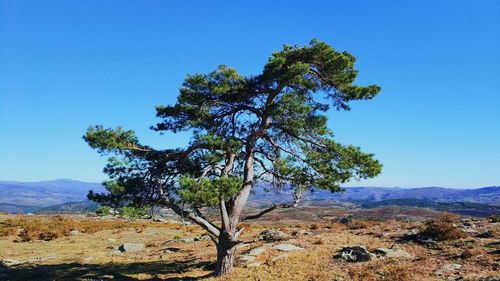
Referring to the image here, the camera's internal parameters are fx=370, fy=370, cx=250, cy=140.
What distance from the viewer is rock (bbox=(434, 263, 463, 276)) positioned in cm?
1630

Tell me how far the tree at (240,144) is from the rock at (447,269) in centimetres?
516

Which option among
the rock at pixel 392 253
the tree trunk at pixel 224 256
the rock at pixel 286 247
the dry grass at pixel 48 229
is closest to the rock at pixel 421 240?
the rock at pixel 392 253

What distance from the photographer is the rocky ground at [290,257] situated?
1741cm

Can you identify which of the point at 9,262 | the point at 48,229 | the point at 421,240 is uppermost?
the point at 421,240

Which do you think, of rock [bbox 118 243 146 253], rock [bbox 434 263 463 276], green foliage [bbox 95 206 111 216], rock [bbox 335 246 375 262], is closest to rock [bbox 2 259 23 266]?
rock [bbox 118 243 146 253]

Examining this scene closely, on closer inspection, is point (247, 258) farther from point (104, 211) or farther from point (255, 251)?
point (104, 211)

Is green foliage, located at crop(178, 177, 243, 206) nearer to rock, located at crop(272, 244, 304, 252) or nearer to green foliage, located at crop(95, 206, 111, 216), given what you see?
green foliage, located at crop(95, 206, 111, 216)

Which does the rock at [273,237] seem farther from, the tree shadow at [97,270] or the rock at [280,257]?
the tree shadow at [97,270]

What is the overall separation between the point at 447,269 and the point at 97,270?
18880 mm

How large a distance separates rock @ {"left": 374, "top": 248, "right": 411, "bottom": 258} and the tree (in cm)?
553

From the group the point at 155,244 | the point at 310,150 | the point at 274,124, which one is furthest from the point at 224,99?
the point at 155,244

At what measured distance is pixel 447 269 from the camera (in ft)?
55.3

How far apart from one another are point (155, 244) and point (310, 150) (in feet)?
61.9

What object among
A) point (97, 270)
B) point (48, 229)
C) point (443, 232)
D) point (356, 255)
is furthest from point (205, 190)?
point (48, 229)
